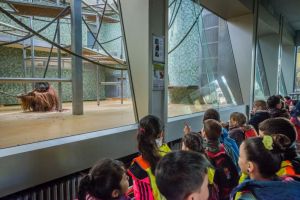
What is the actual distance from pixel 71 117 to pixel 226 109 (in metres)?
2.64

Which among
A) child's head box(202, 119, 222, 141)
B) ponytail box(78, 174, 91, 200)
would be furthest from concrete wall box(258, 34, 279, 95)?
ponytail box(78, 174, 91, 200)

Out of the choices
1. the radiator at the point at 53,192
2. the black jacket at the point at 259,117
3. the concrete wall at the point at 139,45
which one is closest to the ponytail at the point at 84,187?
the radiator at the point at 53,192

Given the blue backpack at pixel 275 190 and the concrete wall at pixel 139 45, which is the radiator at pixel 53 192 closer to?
the concrete wall at pixel 139 45

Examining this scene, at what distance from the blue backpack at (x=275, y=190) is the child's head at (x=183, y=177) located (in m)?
0.19

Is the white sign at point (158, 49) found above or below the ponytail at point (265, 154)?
above

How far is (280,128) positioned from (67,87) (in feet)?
8.55

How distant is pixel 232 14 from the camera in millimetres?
4855

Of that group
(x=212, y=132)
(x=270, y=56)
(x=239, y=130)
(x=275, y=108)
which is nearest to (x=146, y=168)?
(x=212, y=132)

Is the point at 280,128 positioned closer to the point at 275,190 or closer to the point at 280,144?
the point at 280,144

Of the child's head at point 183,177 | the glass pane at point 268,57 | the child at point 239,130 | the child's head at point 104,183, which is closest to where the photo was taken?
the child's head at point 183,177

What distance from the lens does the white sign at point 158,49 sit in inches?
91.2

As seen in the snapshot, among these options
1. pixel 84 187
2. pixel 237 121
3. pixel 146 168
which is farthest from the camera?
pixel 237 121

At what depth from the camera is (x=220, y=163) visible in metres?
1.51

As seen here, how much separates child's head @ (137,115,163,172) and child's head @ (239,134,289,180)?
481 millimetres
